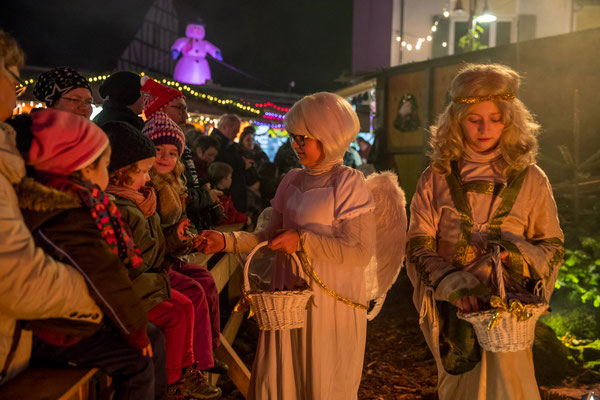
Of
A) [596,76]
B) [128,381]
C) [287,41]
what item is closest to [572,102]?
[596,76]

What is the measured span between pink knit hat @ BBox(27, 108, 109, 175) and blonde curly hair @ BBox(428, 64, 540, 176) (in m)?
1.97

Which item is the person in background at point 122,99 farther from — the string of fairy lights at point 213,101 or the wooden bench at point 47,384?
the string of fairy lights at point 213,101

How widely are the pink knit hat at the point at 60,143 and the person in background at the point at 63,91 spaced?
1777 millimetres

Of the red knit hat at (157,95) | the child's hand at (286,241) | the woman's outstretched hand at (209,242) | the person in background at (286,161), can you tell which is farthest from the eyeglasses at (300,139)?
the person in background at (286,161)

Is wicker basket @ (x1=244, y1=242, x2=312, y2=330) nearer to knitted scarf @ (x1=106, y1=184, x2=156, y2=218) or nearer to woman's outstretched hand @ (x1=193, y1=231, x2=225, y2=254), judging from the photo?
woman's outstretched hand @ (x1=193, y1=231, x2=225, y2=254)

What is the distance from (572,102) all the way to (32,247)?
334 inches

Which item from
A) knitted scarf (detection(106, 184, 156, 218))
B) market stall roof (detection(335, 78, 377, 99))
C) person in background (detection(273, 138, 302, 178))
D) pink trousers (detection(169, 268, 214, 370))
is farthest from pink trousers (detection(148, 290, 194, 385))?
market stall roof (detection(335, 78, 377, 99))

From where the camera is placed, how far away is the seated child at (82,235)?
1890mm

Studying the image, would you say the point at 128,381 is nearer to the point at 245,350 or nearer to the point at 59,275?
the point at 59,275

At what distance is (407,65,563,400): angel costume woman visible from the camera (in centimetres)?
274

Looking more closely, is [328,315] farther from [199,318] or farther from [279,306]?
[199,318]

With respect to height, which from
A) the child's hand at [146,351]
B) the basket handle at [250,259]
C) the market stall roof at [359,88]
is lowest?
the child's hand at [146,351]

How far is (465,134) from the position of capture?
121 inches

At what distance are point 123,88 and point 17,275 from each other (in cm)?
284
